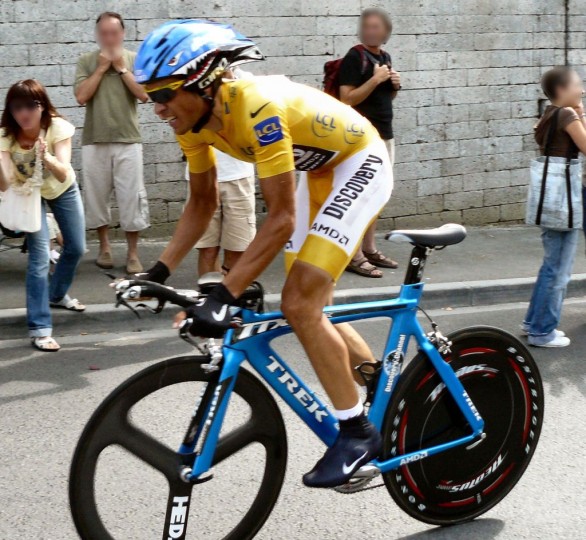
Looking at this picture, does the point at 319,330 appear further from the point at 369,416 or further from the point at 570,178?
the point at 570,178

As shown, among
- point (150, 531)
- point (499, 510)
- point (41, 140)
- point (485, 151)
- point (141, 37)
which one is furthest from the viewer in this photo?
point (485, 151)

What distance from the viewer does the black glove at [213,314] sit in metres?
3.32

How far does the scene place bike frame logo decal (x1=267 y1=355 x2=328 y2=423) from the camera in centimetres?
375

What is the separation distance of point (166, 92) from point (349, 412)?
1.34m

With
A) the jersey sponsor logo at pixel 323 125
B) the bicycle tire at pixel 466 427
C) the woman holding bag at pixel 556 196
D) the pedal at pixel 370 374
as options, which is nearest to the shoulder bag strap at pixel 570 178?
the woman holding bag at pixel 556 196

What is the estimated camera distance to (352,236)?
12.6 ft

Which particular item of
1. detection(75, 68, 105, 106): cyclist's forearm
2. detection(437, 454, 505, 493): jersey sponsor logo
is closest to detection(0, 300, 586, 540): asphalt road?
detection(437, 454, 505, 493): jersey sponsor logo

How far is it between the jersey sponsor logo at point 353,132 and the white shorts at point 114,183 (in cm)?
497

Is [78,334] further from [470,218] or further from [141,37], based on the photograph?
[470,218]

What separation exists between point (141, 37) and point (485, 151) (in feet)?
13.3

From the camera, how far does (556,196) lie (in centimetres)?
676

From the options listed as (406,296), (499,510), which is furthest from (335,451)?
(499,510)

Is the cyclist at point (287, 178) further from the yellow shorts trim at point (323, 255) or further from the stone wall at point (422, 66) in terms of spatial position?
the stone wall at point (422, 66)

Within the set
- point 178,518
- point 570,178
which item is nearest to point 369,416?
point 178,518
